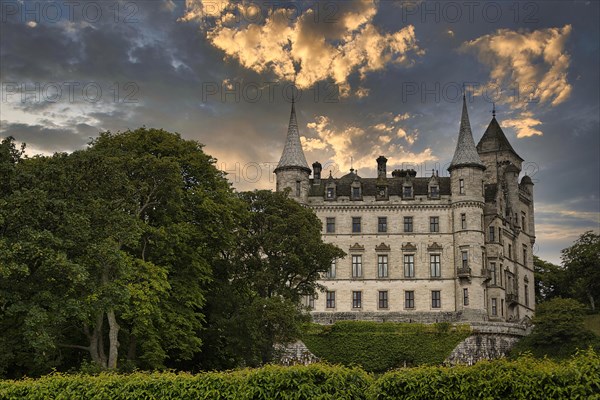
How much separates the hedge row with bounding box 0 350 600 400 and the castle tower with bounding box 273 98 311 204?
47037 mm

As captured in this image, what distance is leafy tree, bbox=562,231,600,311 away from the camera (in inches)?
2997

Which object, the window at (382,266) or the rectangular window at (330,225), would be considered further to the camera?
the rectangular window at (330,225)

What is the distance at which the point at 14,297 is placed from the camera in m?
27.8

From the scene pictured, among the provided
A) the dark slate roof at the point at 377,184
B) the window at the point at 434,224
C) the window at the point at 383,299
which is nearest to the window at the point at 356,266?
the window at the point at 383,299

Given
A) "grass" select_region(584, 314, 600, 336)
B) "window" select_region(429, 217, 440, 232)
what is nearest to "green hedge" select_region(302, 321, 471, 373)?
"window" select_region(429, 217, 440, 232)

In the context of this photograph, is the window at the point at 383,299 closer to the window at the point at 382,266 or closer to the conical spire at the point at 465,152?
the window at the point at 382,266

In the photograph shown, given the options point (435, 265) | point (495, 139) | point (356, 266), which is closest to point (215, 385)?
point (356, 266)

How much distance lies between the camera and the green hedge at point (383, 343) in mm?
57906

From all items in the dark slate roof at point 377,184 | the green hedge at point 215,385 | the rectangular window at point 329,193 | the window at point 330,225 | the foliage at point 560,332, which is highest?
the dark slate roof at point 377,184

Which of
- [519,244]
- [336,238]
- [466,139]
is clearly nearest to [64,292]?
[336,238]

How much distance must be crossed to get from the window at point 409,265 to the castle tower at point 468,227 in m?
3.71

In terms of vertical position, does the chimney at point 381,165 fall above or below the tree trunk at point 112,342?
above

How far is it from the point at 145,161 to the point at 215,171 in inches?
275

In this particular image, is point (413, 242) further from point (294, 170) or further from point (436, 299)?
point (294, 170)
